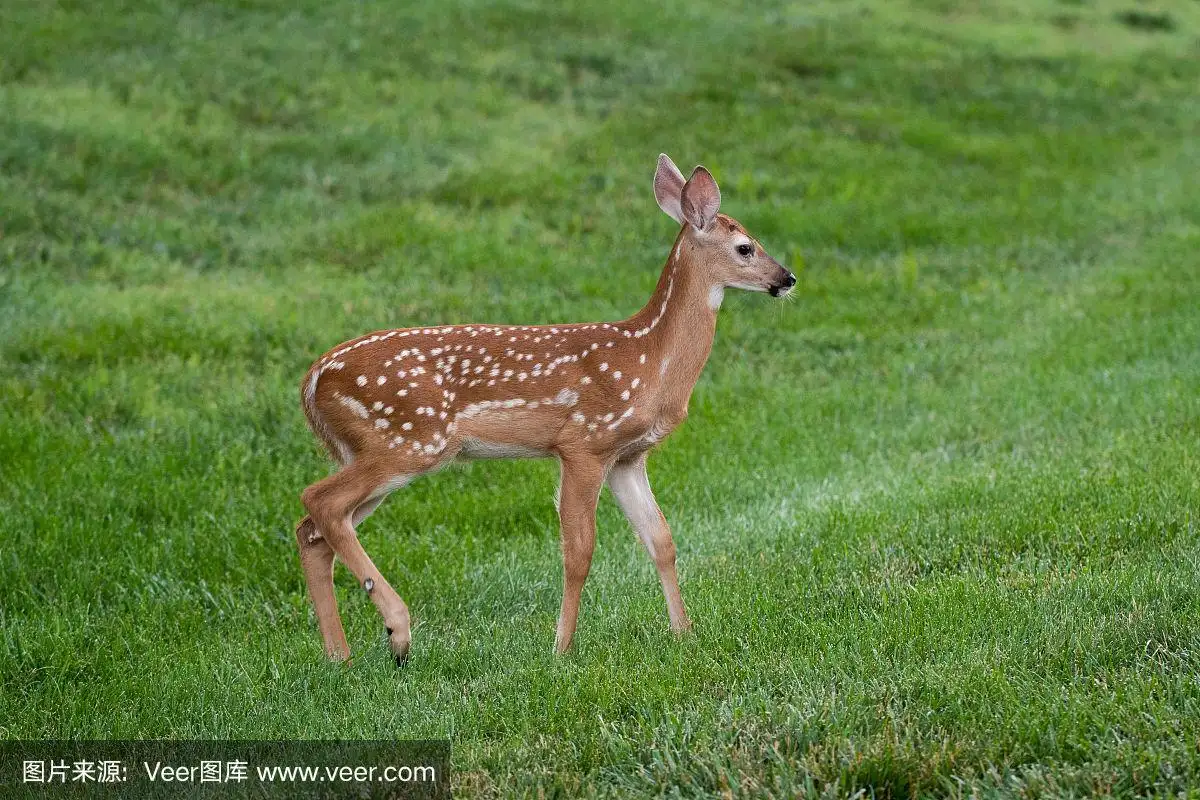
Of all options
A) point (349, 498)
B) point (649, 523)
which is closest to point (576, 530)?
point (649, 523)

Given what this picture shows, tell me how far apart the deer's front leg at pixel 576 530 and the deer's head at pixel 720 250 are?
1.06m

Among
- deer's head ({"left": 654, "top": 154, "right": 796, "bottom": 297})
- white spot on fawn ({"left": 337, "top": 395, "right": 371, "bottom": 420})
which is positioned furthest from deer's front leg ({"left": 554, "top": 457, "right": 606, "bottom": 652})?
deer's head ({"left": 654, "top": 154, "right": 796, "bottom": 297})

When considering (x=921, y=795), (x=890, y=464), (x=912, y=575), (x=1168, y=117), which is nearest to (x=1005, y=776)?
(x=921, y=795)

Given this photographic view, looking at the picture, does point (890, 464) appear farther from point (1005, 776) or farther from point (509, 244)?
point (509, 244)

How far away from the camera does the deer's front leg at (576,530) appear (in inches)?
234

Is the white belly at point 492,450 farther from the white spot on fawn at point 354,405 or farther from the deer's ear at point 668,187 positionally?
the deer's ear at point 668,187

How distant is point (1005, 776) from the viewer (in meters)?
4.40

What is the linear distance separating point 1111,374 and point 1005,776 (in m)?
6.90

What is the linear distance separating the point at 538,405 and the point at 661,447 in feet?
11.8

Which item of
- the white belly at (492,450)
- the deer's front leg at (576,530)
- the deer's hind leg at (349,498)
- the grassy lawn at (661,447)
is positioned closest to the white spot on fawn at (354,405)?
the deer's hind leg at (349,498)

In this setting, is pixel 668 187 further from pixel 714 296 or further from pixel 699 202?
pixel 714 296

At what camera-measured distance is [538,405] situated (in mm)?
6004

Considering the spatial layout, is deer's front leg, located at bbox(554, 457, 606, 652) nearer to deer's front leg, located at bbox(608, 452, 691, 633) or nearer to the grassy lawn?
the grassy lawn

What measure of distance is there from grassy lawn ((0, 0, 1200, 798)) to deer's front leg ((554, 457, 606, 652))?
0.18 metres
